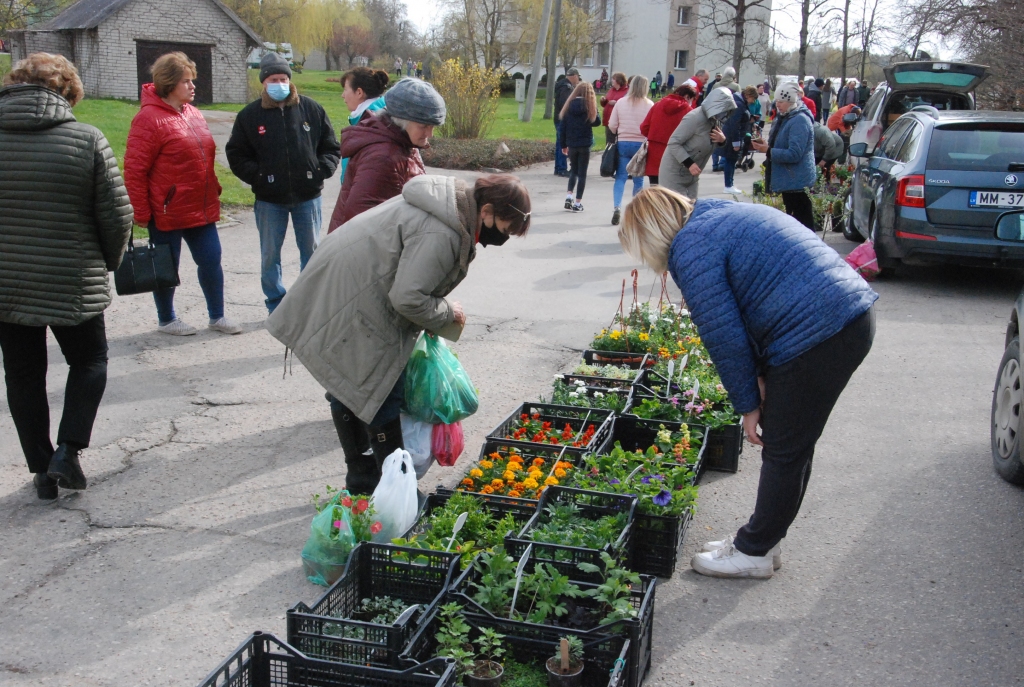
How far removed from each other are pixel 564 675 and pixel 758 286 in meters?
1.55

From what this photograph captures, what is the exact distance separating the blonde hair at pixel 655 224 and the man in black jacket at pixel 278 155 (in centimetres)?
382

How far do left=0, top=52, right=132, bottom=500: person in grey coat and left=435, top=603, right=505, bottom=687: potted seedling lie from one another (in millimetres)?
2366

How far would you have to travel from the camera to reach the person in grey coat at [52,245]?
4312mm

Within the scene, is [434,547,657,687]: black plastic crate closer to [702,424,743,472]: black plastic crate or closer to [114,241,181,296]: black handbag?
[702,424,743,472]: black plastic crate

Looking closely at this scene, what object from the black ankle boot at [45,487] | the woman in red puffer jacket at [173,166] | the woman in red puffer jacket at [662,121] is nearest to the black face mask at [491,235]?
the black ankle boot at [45,487]

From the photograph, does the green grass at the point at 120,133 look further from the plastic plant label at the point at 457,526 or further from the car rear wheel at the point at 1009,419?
the car rear wheel at the point at 1009,419

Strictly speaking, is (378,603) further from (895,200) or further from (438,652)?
(895,200)

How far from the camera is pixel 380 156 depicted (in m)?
5.28

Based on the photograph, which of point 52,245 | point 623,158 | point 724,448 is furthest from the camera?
point 623,158

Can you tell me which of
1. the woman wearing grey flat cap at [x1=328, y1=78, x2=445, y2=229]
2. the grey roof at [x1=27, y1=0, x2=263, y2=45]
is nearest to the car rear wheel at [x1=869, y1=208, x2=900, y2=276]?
the woman wearing grey flat cap at [x1=328, y1=78, x2=445, y2=229]

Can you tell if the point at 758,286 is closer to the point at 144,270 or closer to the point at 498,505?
the point at 498,505

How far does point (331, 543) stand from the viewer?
376cm

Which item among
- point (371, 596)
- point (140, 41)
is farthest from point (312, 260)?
point (140, 41)

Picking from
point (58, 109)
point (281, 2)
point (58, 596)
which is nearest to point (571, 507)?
point (58, 596)
